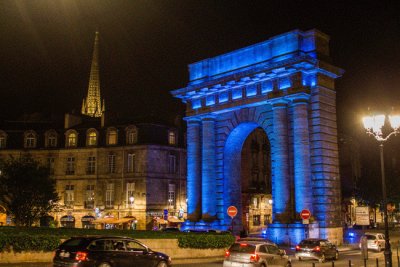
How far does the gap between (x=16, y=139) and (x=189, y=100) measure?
3506 cm

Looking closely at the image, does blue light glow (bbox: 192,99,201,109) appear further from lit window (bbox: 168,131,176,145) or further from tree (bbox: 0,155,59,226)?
lit window (bbox: 168,131,176,145)

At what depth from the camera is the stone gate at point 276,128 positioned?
38.7 m

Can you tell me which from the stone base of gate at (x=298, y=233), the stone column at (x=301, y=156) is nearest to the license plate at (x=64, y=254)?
the stone base of gate at (x=298, y=233)

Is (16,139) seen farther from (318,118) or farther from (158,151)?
(318,118)

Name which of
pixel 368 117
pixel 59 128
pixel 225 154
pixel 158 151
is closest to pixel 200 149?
pixel 225 154

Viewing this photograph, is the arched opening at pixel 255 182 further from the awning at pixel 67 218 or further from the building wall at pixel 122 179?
the awning at pixel 67 218

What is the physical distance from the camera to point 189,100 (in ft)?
161

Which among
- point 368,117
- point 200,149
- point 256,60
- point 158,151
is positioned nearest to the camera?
point 368,117

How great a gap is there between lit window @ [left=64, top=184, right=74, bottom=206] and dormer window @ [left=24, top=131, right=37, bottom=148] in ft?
28.1

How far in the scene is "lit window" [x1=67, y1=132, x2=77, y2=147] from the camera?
232 ft

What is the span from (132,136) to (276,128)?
103ft

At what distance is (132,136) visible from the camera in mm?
67562

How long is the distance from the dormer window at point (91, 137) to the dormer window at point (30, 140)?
8.39 meters

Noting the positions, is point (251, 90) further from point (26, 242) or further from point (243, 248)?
point (26, 242)
